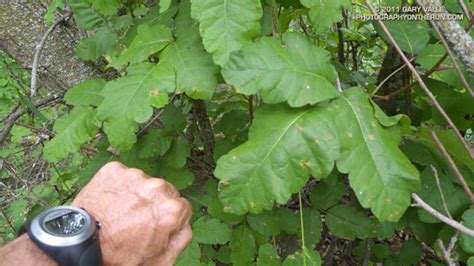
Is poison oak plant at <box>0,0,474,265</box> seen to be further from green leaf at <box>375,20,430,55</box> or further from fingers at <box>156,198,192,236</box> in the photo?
fingers at <box>156,198,192,236</box>

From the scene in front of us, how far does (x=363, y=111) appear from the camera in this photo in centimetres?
128

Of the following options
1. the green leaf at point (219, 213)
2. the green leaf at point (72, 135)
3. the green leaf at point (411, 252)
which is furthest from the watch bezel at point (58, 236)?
the green leaf at point (411, 252)

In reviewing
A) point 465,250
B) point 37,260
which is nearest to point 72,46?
point 37,260

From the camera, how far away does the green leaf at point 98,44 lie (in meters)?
1.81

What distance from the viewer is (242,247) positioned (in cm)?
172

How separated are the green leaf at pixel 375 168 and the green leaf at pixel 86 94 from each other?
86 centimetres

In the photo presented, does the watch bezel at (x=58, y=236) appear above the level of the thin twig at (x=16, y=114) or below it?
above

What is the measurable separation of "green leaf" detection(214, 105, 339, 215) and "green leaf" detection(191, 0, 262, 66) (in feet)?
0.81

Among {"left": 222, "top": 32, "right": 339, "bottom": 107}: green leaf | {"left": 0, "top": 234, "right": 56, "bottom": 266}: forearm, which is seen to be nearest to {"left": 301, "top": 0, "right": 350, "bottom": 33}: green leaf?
{"left": 222, "top": 32, "right": 339, "bottom": 107}: green leaf

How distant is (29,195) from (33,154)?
0.42 m

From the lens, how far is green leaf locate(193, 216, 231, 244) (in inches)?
65.6

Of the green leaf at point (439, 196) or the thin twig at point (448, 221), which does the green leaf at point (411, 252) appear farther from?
the thin twig at point (448, 221)

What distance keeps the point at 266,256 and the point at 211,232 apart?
0.22 metres

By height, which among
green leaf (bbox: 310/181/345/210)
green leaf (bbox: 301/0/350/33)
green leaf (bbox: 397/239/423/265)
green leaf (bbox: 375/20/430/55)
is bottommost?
green leaf (bbox: 397/239/423/265)
